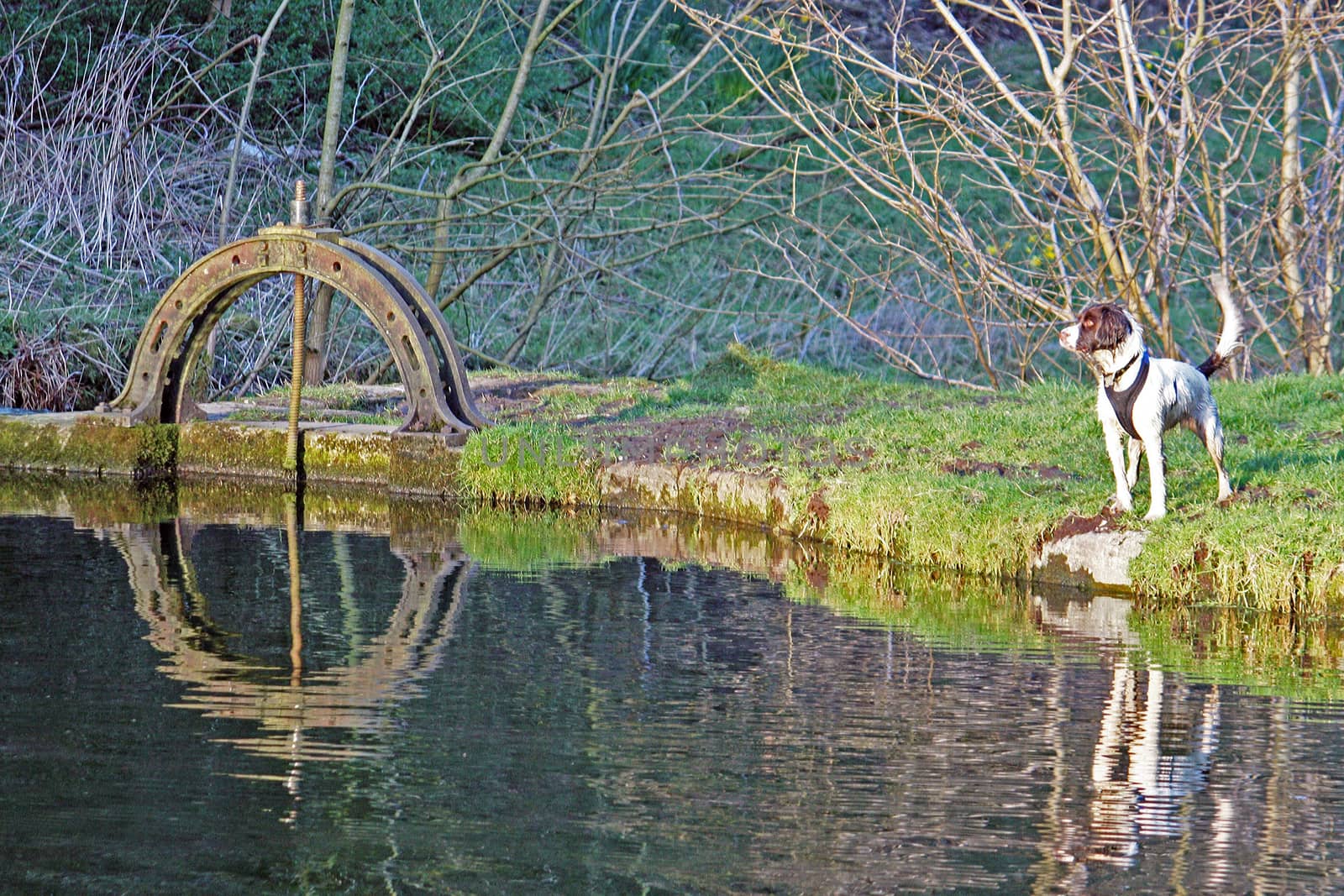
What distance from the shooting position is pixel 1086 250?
2123 centimetres

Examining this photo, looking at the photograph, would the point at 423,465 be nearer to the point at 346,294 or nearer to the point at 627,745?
the point at 346,294

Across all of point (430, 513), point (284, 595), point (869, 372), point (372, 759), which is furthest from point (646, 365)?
point (372, 759)

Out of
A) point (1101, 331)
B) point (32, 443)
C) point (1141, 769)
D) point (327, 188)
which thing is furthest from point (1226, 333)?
point (327, 188)

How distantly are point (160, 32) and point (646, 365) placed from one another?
22.6 feet

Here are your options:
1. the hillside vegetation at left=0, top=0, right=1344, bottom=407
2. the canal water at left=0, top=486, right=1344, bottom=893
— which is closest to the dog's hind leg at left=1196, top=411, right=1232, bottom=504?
the canal water at left=0, top=486, right=1344, bottom=893

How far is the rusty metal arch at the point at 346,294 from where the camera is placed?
11289 millimetres

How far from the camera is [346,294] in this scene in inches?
452

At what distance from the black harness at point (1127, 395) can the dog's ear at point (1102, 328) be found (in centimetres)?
15

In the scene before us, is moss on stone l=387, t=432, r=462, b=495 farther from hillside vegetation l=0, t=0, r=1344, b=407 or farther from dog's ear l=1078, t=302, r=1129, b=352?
dog's ear l=1078, t=302, r=1129, b=352

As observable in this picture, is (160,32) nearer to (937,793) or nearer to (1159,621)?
(1159,621)

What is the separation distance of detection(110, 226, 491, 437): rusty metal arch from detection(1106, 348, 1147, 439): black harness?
4.76 metres

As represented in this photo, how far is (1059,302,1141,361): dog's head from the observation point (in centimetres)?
774

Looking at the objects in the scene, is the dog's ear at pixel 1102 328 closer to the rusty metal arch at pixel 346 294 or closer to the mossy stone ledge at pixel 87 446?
the rusty metal arch at pixel 346 294

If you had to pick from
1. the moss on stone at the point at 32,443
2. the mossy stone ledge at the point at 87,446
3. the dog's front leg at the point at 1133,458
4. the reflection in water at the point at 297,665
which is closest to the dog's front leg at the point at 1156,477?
the dog's front leg at the point at 1133,458
